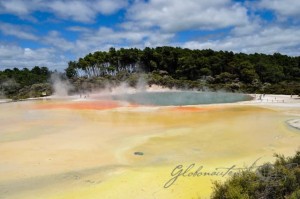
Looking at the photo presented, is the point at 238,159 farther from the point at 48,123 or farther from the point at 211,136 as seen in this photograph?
Result: the point at 48,123

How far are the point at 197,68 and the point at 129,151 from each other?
55.9 meters

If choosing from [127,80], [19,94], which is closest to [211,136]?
[127,80]

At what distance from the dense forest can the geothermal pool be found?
34.2 metres

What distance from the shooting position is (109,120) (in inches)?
1187

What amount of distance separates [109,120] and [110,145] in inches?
411

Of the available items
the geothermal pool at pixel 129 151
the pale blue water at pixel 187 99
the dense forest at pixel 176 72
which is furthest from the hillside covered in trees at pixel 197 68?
the geothermal pool at pixel 129 151

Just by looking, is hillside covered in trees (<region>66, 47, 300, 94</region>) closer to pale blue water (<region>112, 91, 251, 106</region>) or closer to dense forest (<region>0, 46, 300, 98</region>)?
dense forest (<region>0, 46, 300, 98</region>)

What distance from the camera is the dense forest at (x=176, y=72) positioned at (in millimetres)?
66000

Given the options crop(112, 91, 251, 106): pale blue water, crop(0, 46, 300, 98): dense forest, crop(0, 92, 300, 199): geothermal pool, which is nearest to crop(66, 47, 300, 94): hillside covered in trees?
crop(0, 46, 300, 98): dense forest

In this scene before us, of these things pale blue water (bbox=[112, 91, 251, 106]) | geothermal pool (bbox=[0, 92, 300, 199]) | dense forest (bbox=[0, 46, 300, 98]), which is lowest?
geothermal pool (bbox=[0, 92, 300, 199])

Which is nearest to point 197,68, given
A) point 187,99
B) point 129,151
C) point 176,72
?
point 176,72

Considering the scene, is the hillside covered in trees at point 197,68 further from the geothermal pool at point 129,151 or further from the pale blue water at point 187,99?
the geothermal pool at point 129,151

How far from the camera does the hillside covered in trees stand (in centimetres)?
6544

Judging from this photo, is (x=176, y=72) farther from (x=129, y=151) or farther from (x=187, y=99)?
(x=129, y=151)
